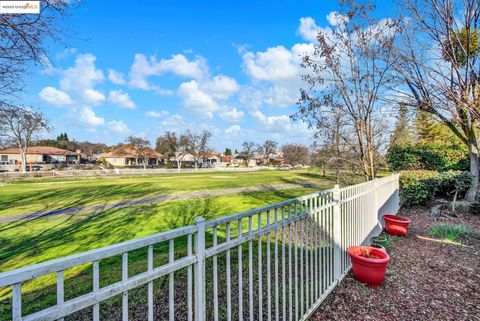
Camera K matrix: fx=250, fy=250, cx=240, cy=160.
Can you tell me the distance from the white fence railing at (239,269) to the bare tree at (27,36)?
3.15 metres

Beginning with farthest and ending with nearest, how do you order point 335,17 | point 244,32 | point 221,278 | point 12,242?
1. point 244,32
2. point 335,17
3. point 12,242
4. point 221,278

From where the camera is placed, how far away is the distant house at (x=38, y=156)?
51.0 meters

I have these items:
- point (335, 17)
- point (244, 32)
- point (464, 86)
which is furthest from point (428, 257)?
point (244, 32)

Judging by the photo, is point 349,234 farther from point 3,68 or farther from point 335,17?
point 335,17

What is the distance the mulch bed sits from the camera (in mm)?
3062

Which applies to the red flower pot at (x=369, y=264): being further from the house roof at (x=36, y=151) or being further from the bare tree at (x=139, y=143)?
the house roof at (x=36, y=151)

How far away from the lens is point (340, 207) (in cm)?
369

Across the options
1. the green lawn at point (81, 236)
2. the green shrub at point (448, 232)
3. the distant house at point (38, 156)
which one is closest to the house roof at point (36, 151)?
the distant house at point (38, 156)

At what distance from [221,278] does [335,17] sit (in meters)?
7.43

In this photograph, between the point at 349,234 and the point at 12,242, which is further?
the point at 12,242

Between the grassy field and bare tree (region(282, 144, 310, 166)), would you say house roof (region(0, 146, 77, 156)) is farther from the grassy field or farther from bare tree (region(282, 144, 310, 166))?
bare tree (region(282, 144, 310, 166))

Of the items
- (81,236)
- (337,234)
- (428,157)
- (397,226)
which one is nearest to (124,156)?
(81,236)

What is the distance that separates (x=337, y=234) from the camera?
3623 mm

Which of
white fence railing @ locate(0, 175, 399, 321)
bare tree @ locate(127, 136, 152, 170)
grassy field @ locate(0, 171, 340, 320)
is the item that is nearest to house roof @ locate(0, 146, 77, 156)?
bare tree @ locate(127, 136, 152, 170)
